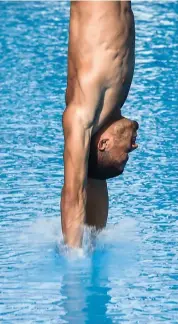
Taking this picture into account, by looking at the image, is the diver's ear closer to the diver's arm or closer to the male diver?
the male diver

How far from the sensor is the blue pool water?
5.11 m

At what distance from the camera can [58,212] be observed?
6121 mm

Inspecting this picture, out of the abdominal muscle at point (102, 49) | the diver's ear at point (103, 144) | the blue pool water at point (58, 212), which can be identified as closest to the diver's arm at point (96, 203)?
the blue pool water at point (58, 212)

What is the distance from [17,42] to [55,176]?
11.4 ft

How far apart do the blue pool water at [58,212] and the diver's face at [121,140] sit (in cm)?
38

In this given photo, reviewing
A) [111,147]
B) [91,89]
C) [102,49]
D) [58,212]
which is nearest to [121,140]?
[111,147]

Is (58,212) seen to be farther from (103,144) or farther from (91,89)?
(91,89)

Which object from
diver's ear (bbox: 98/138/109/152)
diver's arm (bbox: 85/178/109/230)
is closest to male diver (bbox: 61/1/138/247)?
diver's ear (bbox: 98/138/109/152)

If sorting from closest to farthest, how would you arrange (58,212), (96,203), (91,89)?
(91,89) → (96,203) → (58,212)

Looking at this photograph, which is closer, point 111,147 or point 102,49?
point 102,49

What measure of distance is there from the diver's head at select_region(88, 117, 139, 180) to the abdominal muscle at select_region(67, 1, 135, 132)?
2.9 inches

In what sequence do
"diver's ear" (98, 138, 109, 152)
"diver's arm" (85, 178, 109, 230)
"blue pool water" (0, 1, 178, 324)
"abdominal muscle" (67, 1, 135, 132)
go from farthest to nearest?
1. "diver's arm" (85, 178, 109, 230)
2. "diver's ear" (98, 138, 109, 152)
3. "abdominal muscle" (67, 1, 135, 132)
4. "blue pool water" (0, 1, 178, 324)

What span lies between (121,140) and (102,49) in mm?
420

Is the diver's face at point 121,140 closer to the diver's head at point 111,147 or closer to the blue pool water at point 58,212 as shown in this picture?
the diver's head at point 111,147
